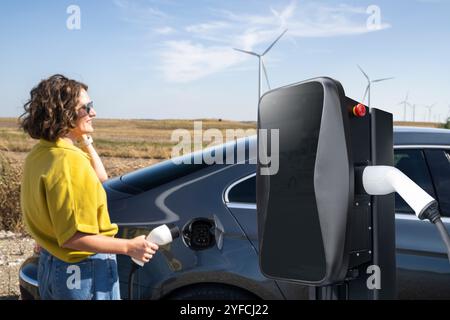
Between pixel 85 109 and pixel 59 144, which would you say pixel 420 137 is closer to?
pixel 85 109

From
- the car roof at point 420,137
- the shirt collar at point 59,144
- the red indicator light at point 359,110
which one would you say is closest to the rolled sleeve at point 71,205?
the shirt collar at point 59,144

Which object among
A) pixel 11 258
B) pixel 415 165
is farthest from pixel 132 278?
pixel 11 258

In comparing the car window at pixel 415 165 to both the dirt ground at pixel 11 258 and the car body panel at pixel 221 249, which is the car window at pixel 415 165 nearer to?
the car body panel at pixel 221 249

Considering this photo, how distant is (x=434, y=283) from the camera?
2.67m

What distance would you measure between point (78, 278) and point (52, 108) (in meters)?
0.64

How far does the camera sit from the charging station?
1.22m

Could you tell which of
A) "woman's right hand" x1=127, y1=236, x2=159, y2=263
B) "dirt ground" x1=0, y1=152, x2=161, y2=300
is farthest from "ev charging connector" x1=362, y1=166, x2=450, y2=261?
"dirt ground" x1=0, y1=152, x2=161, y2=300

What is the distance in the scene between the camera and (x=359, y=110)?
1.39m

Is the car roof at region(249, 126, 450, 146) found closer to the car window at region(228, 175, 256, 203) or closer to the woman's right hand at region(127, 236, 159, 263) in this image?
the car window at region(228, 175, 256, 203)

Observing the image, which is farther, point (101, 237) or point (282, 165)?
point (101, 237)
